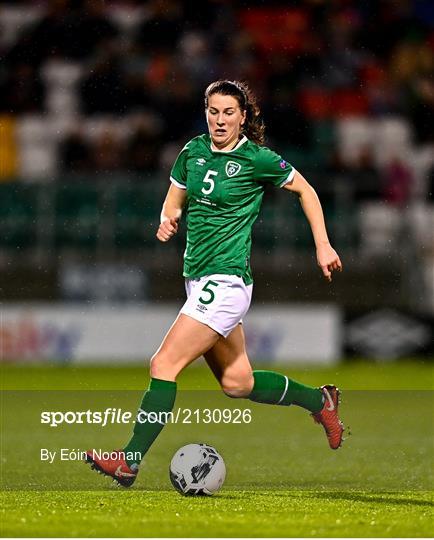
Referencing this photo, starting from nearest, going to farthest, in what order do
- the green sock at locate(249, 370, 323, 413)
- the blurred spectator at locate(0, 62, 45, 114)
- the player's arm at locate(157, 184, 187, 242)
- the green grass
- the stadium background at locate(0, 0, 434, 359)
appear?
the green grass → the player's arm at locate(157, 184, 187, 242) → the green sock at locate(249, 370, 323, 413) → the stadium background at locate(0, 0, 434, 359) → the blurred spectator at locate(0, 62, 45, 114)

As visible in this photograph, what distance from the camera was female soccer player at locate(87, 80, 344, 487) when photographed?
Result: 712cm

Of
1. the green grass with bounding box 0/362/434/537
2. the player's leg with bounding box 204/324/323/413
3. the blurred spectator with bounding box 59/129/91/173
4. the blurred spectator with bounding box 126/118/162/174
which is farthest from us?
the blurred spectator with bounding box 59/129/91/173

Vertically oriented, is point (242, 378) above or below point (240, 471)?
above

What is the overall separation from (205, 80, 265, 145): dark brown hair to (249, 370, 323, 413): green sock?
1.31 metres

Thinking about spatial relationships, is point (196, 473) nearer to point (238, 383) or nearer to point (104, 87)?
point (238, 383)

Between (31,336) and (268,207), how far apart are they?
127 inches

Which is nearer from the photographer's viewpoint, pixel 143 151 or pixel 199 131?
pixel 143 151

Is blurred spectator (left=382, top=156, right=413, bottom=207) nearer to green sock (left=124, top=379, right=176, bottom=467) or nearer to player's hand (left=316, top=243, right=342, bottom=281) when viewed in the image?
player's hand (left=316, top=243, right=342, bottom=281)

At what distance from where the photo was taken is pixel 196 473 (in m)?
7.09

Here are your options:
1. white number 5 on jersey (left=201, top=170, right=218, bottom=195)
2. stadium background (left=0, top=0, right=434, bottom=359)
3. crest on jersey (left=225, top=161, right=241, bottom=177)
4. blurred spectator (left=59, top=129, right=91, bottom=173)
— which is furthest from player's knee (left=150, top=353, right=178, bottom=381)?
blurred spectator (left=59, top=129, right=91, bottom=173)

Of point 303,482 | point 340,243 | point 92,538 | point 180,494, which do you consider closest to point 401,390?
point 340,243

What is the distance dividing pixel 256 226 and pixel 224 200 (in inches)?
370

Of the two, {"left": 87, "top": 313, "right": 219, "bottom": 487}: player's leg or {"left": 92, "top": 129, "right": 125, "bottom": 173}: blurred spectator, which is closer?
{"left": 87, "top": 313, "right": 219, "bottom": 487}: player's leg

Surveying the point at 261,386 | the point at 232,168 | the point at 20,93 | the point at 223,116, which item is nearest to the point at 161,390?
the point at 261,386
